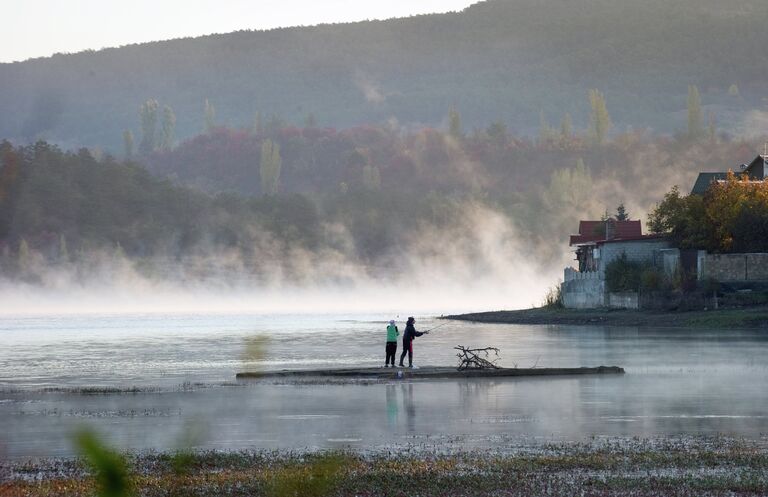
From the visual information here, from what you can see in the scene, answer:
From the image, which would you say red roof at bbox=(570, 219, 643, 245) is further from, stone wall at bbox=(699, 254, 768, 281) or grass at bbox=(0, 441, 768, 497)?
grass at bbox=(0, 441, 768, 497)

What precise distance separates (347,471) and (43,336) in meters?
70.8

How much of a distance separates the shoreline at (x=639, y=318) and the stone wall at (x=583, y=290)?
0.88m

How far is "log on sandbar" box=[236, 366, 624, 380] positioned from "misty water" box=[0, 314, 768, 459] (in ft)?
2.60

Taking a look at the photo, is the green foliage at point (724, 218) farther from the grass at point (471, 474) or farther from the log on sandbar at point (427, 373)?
the grass at point (471, 474)

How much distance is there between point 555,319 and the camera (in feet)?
339

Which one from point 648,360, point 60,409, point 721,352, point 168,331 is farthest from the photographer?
point 168,331

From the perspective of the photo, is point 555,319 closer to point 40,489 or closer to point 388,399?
point 388,399

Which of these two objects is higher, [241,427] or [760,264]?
[760,264]

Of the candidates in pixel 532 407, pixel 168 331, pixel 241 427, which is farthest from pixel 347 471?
pixel 168 331

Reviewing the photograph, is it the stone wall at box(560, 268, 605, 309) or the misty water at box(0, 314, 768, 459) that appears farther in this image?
the stone wall at box(560, 268, 605, 309)

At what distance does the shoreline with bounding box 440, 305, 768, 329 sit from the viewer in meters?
80.7

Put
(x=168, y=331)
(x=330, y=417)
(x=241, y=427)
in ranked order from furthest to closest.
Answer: (x=168, y=331)
(x=330, y=417)
(x=241, y=427)

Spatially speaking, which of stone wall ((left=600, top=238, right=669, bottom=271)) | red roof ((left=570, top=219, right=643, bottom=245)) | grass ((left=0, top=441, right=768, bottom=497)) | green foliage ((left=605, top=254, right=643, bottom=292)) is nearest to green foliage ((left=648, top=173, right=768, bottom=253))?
stone wall ((left=600, top=238, right=669, bottom=271))

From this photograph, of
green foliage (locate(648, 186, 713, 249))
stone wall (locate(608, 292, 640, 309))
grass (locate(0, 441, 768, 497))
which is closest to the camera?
grass (locate(0, 441, 768, 497))
